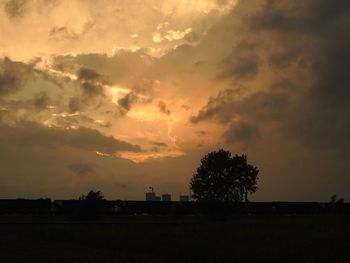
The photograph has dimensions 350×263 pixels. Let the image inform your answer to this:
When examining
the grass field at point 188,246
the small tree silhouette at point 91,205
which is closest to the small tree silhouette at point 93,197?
the small tree silhouette at point 91,205

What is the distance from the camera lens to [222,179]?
287ft

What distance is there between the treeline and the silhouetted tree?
1856 millimetres

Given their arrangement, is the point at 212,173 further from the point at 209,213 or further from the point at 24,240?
the point at 24,240

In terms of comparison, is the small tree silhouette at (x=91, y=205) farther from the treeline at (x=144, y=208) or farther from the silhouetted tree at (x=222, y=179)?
the silhouetted tree at (x=222, y=179)

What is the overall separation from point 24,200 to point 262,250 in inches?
2301

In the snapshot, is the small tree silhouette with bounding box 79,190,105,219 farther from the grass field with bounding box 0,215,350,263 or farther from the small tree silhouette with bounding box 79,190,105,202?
the grass field with bounding box 0,215,350,263

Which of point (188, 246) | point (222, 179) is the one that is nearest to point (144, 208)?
point (222, 179)

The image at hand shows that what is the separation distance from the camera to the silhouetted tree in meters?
86.2

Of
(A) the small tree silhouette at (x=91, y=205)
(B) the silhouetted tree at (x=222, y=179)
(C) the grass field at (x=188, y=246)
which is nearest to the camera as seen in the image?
(C) the grass field at (x=188, y=246)

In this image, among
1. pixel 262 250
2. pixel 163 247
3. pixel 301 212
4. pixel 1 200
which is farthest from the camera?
pixel 301 212

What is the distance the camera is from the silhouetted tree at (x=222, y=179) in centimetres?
8625

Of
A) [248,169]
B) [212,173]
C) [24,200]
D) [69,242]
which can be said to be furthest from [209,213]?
[69,242]

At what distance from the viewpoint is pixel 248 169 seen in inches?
3691

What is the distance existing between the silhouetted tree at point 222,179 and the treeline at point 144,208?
1.86 metres
